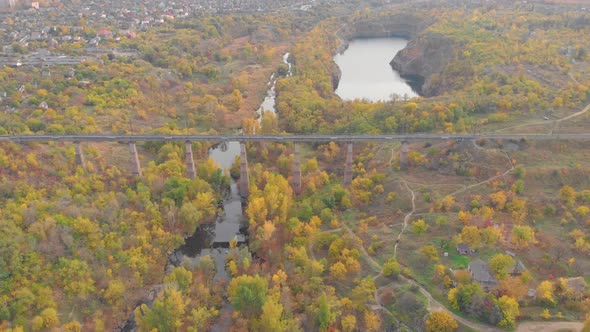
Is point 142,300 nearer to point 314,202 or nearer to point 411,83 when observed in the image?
point 314,202

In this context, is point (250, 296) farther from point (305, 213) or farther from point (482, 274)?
point (482, 274)

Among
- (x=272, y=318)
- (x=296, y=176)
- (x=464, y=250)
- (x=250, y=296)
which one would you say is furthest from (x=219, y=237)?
(x=464, y=250)

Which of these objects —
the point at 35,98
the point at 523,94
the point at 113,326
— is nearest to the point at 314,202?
the point at 113,326

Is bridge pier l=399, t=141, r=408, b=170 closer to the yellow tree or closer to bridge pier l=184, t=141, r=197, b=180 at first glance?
the yellow tree

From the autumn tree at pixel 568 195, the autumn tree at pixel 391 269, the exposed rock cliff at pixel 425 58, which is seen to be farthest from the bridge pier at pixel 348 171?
the exposed rock cliff at pixel 425 58

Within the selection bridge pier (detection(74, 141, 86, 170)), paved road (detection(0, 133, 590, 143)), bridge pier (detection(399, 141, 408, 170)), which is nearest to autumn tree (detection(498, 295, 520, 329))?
paved road (detection(0, 133, 590, 143))

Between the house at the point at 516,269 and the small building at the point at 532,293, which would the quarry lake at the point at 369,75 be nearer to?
the house at the point at 516,269
